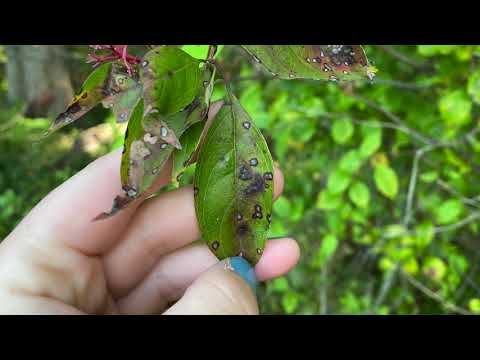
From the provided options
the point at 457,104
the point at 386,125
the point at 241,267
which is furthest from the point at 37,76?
the point at 241,267

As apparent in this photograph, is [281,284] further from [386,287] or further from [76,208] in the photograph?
[76,208]

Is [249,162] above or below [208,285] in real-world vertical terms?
above

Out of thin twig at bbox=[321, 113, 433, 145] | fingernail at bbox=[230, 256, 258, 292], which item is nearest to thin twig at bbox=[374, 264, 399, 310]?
thin twig at bbox=[321, 113, 433, 145]

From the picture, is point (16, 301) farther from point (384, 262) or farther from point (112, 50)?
point (384, 262)

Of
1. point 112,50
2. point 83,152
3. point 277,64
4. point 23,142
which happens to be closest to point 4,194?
point 23,142

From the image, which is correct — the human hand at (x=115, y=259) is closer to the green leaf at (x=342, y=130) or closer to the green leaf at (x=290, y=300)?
the green leaf at (x=342, y=130)

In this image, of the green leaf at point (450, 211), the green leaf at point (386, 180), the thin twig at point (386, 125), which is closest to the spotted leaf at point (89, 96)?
the thin twig at point (386, 125)
